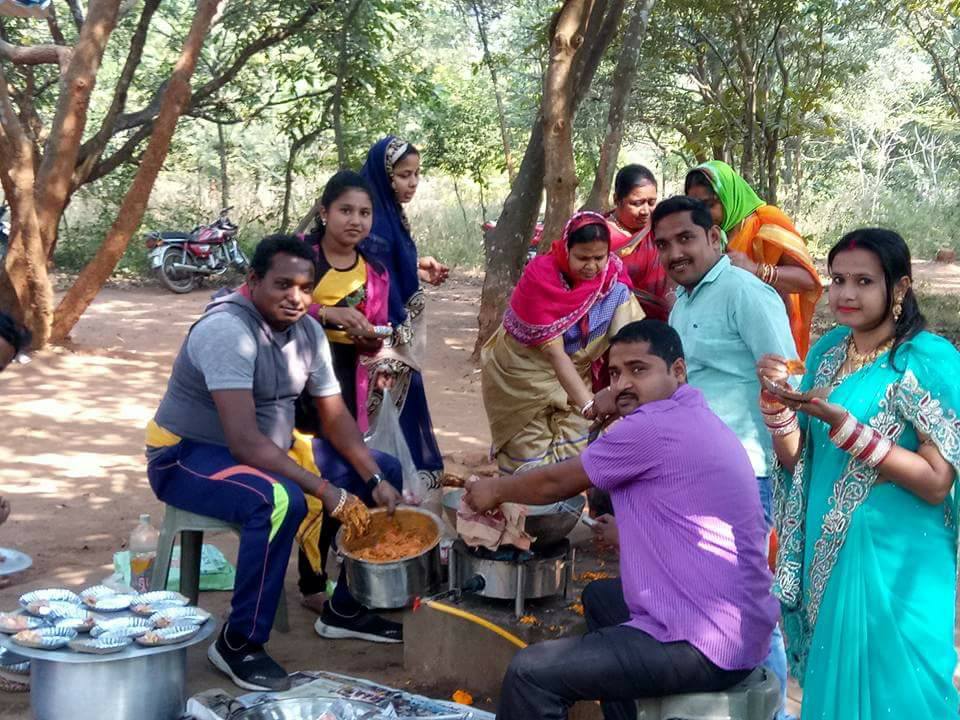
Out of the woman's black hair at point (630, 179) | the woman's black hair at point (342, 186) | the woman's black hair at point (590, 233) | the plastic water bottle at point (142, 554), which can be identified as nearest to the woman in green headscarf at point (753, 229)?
the woman's black hair at point (590, 233)

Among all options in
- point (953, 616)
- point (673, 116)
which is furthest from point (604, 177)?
point (673, 116)

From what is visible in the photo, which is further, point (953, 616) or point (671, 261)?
point (671, 261)

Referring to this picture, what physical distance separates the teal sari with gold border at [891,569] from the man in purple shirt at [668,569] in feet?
0.63

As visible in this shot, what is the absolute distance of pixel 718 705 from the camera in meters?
2.66

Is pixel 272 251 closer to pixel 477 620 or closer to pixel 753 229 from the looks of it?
pixel 477 620

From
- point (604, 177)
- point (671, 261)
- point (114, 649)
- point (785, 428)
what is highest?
point (604, 177)

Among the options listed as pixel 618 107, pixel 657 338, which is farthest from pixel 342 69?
pixel 657 338

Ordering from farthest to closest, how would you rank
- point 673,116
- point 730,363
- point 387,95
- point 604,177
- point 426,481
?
point 673,116, point 387,95, point 604,177, point 426,481, point 730,363

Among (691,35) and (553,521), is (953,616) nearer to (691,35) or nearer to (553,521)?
(553,521)

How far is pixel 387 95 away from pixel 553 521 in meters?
10.9

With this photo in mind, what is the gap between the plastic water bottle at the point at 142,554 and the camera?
167 inches

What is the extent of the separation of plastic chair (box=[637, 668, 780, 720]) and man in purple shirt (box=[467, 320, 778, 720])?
4cm

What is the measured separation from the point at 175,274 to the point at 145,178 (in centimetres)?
582

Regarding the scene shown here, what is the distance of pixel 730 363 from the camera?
351 cm
